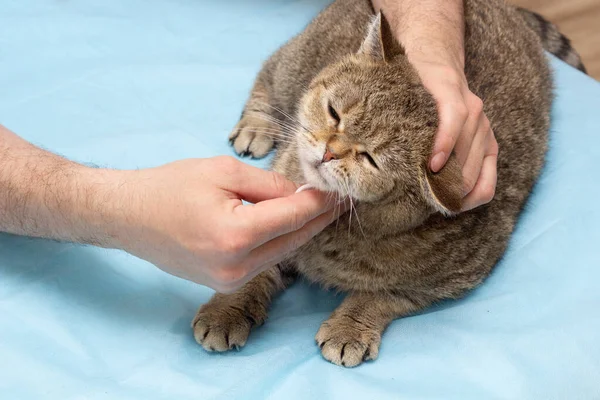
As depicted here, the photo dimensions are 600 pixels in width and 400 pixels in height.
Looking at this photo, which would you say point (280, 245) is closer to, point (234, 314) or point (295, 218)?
point (295, 218)

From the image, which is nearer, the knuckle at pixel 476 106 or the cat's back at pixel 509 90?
the knuckle at pixel 476 106

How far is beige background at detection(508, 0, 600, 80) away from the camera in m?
3.17

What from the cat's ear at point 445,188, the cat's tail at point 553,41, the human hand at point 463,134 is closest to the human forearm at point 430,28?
the human hand at point 463,134

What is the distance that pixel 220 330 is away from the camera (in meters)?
1.56

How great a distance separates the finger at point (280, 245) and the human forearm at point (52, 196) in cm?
38

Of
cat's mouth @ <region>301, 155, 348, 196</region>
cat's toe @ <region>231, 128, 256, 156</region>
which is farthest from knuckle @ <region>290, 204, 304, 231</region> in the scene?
cat's toe @ <region>231, 128, 256, 156</region>

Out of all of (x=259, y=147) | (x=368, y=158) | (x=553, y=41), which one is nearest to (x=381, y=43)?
(x=368, y=158)

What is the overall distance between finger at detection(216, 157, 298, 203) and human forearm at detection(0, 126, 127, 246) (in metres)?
0.33

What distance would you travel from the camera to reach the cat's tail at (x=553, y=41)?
2828mm

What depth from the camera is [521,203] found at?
6.52ft

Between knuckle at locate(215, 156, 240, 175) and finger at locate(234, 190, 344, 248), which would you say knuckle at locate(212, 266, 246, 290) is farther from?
knuckle at locate(215, 156, 240, 175)

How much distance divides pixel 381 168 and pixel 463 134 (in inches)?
12.2

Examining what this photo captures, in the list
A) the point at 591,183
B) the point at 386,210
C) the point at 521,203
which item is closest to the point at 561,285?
the point at 521,203

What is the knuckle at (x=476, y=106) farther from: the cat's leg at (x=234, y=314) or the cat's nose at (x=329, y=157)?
the cat's leg at (x=234, y=314)
